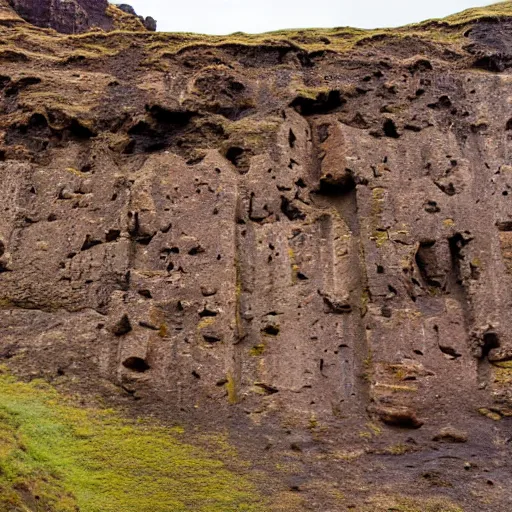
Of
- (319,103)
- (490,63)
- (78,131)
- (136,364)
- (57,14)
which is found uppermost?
(57,14)

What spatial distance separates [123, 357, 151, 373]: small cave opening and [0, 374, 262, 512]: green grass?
1.34 meters

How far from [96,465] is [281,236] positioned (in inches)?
337

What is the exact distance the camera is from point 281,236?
23062mm

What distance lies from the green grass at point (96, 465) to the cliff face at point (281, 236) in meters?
1.02

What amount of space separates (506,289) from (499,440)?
465 centimetres

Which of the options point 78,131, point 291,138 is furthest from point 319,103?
point 78,131

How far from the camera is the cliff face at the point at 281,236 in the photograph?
1945 centimetres

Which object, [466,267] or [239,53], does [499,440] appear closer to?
[466,267]

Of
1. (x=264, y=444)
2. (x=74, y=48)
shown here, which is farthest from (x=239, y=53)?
(x=264, y=444)

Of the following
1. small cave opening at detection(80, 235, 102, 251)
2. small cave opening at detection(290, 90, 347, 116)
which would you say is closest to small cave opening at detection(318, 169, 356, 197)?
small cave opening at detection(290, 90, 347, 116)

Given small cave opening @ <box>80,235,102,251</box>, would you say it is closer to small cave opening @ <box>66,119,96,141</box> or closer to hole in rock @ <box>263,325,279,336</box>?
small cave opening @ <box>66,119,96,141</box>

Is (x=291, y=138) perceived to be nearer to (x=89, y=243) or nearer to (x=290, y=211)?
(x=290, y=211)

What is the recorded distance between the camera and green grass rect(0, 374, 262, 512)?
15.5m

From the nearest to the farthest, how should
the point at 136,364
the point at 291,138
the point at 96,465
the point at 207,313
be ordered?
the point at 96,465, the point at 136,364, the point at 207,313, the point at 291,138
